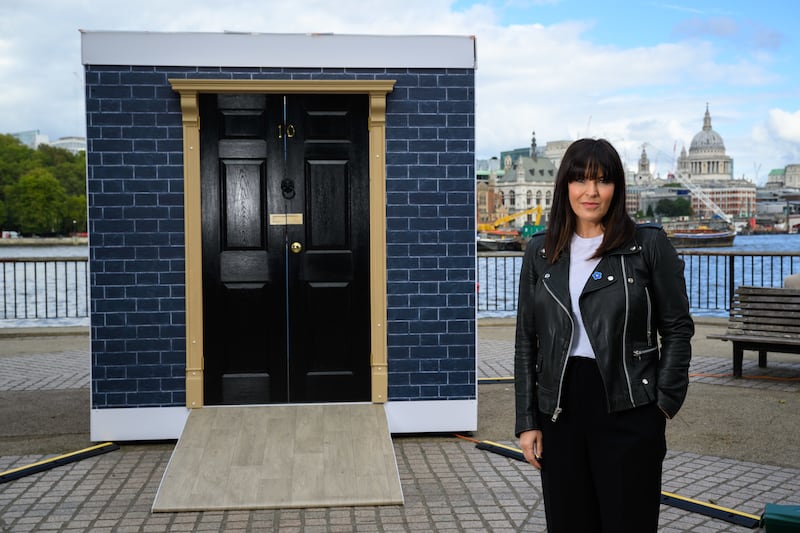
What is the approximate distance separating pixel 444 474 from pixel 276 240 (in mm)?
2081

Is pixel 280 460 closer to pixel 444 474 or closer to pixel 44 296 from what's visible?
pixel 444 474

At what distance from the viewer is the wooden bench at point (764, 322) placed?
817 cm

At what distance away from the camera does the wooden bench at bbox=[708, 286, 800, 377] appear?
26.8ft

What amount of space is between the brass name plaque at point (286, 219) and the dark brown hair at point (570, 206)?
3.53 m

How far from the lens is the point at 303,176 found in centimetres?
627

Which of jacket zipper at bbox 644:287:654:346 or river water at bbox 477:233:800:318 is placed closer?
jacket zipper at bbox 644:287:654:346

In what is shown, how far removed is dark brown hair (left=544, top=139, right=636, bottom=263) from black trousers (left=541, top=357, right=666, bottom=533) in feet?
1.31

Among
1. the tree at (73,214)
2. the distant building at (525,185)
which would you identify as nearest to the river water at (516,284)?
the tree at (73,214)

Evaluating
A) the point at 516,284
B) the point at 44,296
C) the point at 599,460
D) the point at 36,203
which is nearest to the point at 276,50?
the point at 599,460

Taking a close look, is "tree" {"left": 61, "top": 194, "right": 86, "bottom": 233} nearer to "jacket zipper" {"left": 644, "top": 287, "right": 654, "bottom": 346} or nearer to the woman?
the woman

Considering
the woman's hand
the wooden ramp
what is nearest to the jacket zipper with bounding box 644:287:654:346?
the woman's hand

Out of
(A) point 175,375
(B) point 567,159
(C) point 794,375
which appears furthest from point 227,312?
(C) point 794,375

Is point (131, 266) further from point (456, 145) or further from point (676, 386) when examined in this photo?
point (676, 386)

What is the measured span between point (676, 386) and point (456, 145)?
3.86 metres
